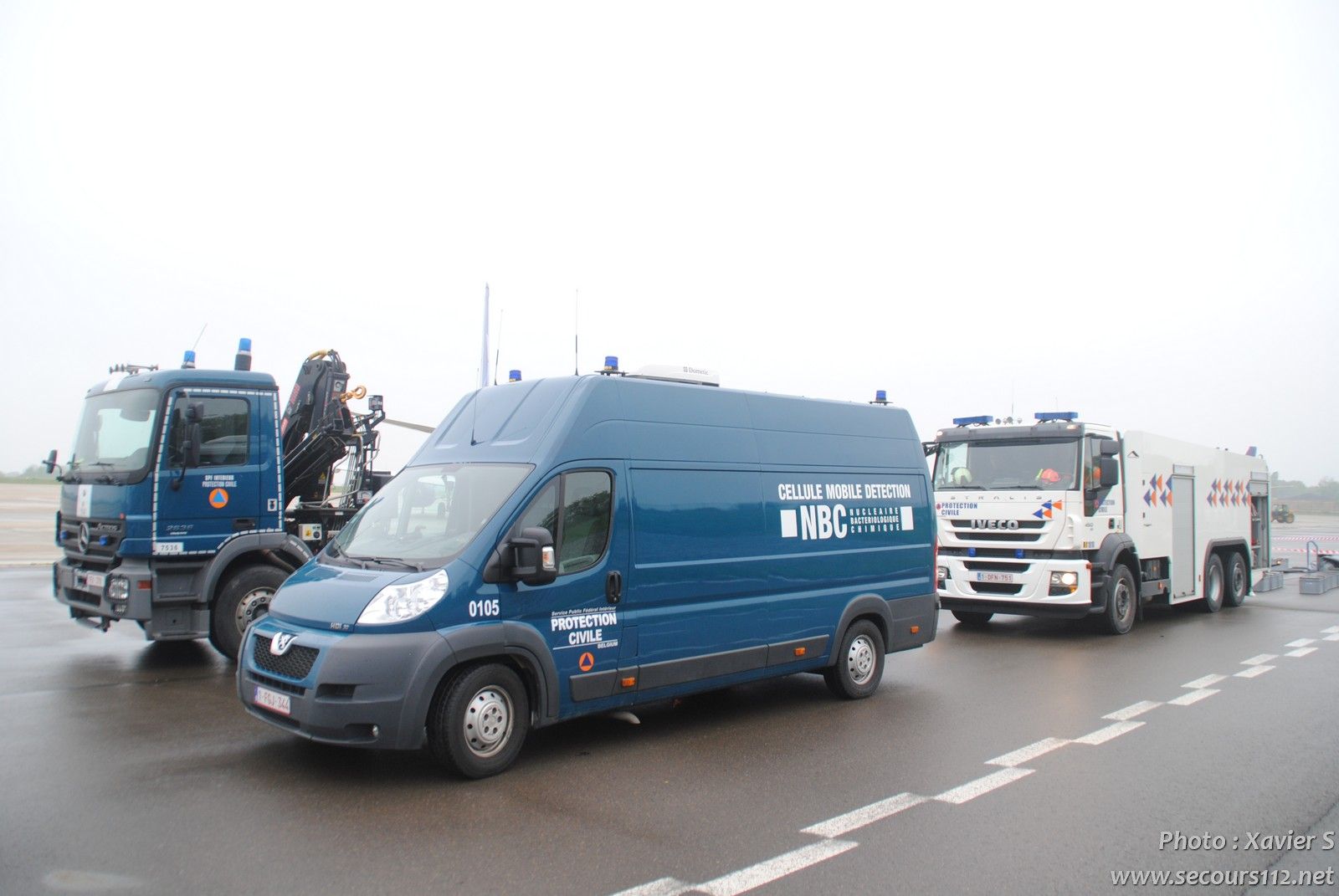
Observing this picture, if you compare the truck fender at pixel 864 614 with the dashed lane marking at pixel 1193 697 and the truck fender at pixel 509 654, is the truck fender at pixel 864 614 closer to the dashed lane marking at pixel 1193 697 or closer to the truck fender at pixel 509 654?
the dashed lane marking at pixel 1193 697

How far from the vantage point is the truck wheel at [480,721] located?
18.9 ft

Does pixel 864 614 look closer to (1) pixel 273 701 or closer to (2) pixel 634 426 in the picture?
(2) pixel 634 426

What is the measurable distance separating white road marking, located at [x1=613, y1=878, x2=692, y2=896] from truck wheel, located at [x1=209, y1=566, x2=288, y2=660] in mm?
6586

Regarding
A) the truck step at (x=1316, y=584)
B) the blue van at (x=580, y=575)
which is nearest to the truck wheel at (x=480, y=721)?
the blue van at (x=580, y=575)

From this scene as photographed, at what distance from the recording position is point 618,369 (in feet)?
23.8

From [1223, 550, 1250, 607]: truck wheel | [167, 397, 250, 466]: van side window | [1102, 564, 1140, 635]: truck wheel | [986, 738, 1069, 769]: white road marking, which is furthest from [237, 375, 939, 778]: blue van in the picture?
[1223, 550, 1250, 607]: truck wheel

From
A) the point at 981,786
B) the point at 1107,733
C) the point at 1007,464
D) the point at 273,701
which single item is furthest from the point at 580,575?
the point at 1007,464

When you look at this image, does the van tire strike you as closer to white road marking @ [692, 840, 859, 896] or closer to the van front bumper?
white road marking @ [692, 840, 859, 896]

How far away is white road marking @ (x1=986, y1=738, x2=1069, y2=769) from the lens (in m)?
6.53

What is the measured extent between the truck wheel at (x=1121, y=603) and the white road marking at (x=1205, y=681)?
2.99m

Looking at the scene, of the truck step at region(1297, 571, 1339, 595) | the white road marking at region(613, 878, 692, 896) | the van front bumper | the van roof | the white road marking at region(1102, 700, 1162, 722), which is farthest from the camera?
the truck step at region(1297, 571, 1339, 595)

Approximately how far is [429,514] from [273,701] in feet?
5.06

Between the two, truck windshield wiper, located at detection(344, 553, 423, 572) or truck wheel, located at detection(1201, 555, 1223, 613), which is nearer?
truck windshield wiper, located at detection(344, 553, 423, 572)

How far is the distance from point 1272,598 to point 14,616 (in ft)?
68.0
